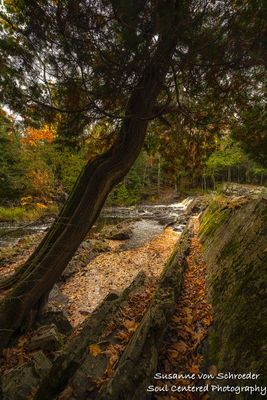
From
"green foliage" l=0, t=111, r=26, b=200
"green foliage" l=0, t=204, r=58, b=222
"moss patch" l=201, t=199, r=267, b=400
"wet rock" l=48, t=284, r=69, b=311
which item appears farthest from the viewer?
"green foliage" l=0, t=111, r=26, b=200

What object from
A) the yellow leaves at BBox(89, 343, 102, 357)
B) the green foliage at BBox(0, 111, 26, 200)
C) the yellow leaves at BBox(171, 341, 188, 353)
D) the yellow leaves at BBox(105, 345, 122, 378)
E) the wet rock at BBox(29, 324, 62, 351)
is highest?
the green foliage at BBox(0, 111, 26, 200)

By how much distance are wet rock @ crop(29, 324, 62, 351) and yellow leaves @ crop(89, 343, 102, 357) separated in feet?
3.12

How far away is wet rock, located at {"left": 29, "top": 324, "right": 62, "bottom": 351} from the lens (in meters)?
3.70

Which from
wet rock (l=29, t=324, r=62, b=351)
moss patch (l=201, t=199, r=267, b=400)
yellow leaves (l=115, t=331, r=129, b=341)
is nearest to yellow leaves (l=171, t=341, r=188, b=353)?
moss patch (l=201, t=199, r=267, b=400)

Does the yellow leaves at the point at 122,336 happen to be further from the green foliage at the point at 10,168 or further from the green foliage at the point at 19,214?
the green foliage at the point at 10,168

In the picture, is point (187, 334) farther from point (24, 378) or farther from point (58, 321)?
point (58, 321)

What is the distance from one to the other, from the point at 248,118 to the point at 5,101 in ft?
12.7

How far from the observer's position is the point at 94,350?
123 inches

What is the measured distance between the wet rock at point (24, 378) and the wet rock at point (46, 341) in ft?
1.10

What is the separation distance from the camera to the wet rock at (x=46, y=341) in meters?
3.70

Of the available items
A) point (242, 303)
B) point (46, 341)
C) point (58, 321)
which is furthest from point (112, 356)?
point (58, 321)

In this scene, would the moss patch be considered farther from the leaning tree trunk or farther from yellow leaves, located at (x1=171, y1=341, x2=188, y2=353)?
the leaning tree trunk

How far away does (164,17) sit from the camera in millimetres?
2621

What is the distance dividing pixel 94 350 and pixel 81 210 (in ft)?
6.49
